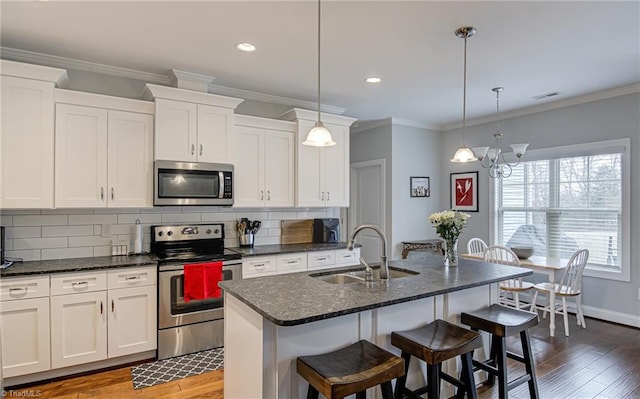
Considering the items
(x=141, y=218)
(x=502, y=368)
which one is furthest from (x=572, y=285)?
(x=141, y=218)

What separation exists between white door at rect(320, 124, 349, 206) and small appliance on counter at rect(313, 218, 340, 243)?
25cm

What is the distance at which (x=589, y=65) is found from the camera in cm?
347

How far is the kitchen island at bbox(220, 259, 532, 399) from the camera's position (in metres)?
1.85

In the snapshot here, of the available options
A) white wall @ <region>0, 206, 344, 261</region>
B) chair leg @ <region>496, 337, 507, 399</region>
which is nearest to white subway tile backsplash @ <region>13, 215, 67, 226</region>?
white wall @ <region>0, 206, 344, 261</region>

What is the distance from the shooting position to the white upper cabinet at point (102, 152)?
3.12 m

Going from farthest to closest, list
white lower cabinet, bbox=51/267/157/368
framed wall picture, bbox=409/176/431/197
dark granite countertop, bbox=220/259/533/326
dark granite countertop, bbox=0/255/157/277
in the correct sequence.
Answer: framed wall picture, bbox=409/176/431/197 < white lower cabinet, bbox=51/267/157/368 < dark granite countertop, bbox=0/255/157/277 < dark granite countertop, bbox=220/259/533/326

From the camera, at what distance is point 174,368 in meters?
3.13

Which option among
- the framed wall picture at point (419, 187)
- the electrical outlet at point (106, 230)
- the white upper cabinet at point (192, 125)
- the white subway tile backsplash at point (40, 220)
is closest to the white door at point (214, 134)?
the white upper cabinet at point (192, 125)

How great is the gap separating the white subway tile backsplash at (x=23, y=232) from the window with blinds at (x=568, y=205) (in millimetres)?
5534

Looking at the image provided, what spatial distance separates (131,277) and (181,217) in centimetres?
90

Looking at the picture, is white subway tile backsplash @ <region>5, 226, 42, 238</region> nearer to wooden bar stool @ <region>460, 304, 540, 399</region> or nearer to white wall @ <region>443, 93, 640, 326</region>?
wooden bar stool @ <region>460, 304, 540, 399</region>

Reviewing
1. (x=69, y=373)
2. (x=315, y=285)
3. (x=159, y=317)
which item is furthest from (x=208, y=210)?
(x=315, y=285)

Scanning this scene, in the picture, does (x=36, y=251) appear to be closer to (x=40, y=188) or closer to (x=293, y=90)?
(x=40, y=188)

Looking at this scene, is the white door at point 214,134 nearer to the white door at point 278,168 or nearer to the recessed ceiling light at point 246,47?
the white door at point 278,168
